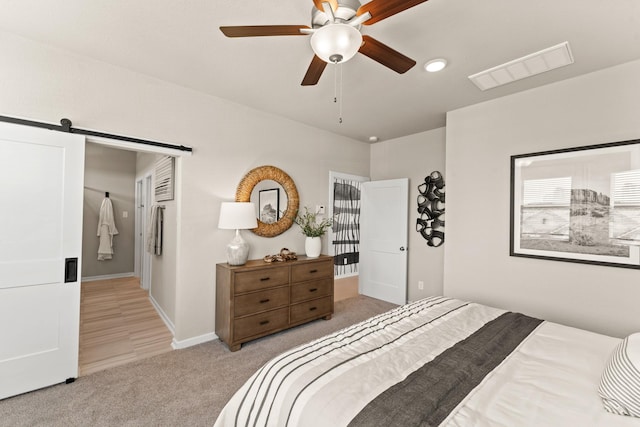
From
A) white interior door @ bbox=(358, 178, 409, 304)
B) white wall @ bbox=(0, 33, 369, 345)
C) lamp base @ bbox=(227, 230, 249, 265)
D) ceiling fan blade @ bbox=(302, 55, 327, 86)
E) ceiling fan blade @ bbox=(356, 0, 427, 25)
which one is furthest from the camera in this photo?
white interior door @ bbox=(358, 178, 409, 304)

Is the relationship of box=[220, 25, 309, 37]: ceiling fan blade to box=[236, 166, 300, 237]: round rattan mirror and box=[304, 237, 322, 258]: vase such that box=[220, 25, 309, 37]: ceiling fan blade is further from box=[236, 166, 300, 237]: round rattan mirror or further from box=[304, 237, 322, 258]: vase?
box=[304, 237, 322, 258]: vase

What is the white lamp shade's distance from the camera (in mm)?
2916

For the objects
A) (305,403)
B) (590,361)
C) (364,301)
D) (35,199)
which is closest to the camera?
(305,403)

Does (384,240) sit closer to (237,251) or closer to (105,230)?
(237,251)

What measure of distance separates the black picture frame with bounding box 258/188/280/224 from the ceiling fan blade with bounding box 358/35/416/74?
2206mm

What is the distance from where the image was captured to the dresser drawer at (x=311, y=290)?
10.9 ft

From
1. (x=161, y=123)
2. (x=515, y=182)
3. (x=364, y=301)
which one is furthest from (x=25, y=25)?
(x=364, y=301)

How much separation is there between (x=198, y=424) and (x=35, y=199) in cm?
207

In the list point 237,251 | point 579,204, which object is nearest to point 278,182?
point 237,251

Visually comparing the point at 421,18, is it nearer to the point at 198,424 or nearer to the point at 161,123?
the point at 161,123

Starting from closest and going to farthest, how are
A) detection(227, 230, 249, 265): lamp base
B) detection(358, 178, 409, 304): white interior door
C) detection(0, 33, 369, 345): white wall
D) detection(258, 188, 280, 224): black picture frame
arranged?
detection(0, 33, 369, 345): white wall < detection(227, 230, 249, 265): lamp base < detection(258, 188, 280, 224): black picture frame < detection(358, 178, 409, 304): white interior door

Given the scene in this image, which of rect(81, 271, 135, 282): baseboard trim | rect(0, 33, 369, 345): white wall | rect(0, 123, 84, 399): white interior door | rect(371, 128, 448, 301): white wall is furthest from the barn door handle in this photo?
rect(81, 271, 135, 282): baseboard trim

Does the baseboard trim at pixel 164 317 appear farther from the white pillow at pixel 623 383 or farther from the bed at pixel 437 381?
the white pillow at pixel 623 383

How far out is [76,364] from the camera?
7.47 feet
